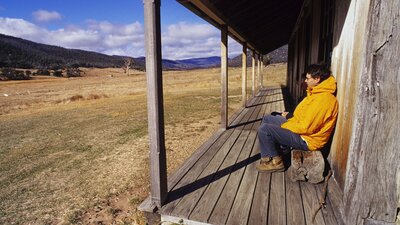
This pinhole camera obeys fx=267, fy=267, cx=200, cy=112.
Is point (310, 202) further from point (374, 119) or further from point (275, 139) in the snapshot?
point (374, 119)

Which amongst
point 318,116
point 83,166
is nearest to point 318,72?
point 318,116

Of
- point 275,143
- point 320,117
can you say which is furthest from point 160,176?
point 320,117

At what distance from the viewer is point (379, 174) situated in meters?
2.00

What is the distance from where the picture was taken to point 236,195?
111 inches

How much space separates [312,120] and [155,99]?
1.62m

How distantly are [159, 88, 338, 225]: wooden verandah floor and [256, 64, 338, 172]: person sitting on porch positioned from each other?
1.53 feet

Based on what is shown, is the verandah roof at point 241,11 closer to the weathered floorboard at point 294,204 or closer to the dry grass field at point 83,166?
the weathered floorboard at point 294,204

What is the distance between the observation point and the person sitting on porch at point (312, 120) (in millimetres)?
2791

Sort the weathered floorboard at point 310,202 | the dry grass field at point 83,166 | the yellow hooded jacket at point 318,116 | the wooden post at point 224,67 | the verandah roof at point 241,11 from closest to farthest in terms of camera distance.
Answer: the weathered floorboard at point 310,202 → the yellow hooded jacket at point 318,116 → the dry grass field at point 83,166 → the verandah roof at point 241,11 → the wooden post at point 224,67

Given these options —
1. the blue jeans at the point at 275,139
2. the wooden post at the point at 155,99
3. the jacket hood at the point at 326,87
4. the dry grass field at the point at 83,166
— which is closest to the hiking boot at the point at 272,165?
the blue jeans at the point at 275,139

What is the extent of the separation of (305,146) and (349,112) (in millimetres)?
663

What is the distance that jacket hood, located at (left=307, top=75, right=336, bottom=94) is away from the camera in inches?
115

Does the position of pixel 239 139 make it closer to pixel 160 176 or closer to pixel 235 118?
pixel 235 118

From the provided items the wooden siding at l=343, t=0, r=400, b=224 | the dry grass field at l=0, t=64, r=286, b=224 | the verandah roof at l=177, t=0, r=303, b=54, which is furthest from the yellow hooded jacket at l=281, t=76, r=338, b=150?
the dry grass field at l=0, t=64, r=286, b=224
